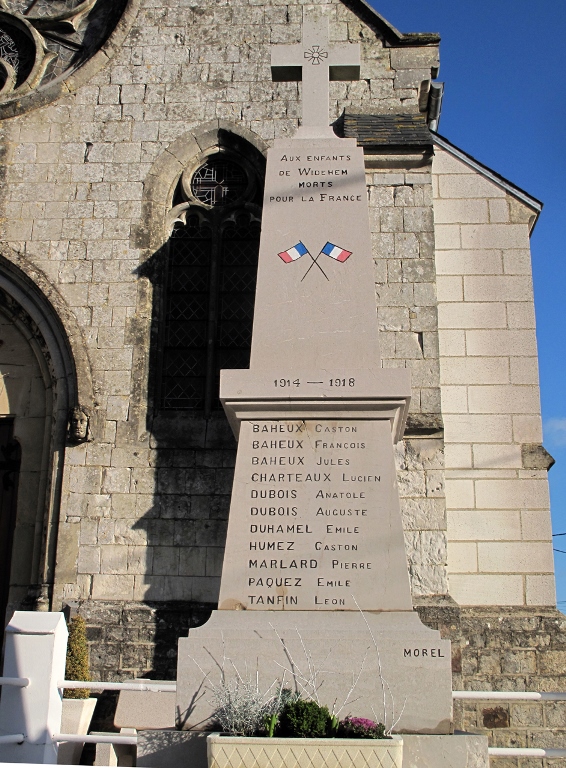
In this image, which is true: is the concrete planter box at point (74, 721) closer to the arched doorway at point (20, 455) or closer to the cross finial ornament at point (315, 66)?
the arched doorway at point (20, 455)

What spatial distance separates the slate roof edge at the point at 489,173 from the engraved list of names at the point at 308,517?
458cm

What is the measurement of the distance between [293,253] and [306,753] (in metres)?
3.35

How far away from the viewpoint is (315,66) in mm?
6910

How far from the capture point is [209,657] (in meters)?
4.92

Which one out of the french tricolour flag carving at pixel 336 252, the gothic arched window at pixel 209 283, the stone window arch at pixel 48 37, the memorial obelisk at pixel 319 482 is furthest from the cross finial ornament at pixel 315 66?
the stone window arch at pixel 48 37

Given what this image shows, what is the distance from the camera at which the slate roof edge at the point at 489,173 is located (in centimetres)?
918

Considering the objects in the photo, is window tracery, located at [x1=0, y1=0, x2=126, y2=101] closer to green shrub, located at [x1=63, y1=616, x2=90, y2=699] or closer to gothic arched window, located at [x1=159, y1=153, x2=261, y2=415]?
gothic arched window, located at [x1=159, y1=153, x2=261, y2=415]

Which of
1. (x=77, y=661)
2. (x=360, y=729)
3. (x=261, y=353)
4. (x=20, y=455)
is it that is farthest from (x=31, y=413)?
(x=360, y=729)

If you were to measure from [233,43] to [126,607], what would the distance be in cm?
600

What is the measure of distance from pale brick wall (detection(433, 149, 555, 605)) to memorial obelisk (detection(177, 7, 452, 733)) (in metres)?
2.59

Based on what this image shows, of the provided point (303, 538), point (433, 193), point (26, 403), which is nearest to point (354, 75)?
point (433, 193)

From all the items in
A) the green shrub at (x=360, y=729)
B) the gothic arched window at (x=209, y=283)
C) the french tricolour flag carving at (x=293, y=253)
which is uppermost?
the gothic arched window at (x=209, y=283)

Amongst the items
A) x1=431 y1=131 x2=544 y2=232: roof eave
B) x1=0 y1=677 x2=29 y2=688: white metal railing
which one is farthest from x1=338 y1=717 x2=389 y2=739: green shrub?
x1=431 y1=131 x2=544 y2=232: roof eave

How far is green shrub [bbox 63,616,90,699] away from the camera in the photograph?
696 centimetres
